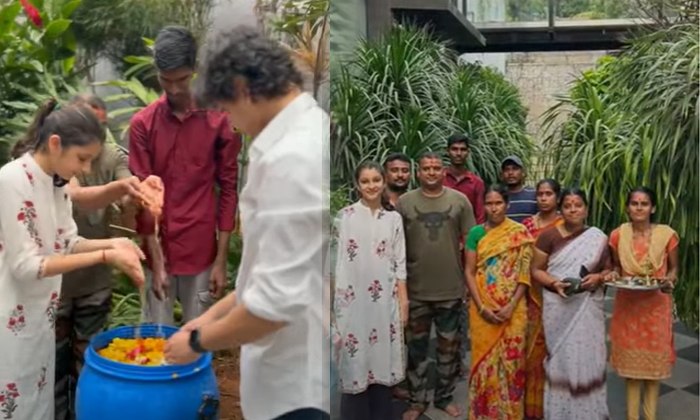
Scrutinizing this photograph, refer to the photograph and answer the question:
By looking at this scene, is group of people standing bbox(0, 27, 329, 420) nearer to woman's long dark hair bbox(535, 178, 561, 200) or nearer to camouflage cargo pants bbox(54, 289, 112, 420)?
camouflage cargo pants bbox(54, 289, 112, 420)

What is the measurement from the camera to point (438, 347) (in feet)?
6.08

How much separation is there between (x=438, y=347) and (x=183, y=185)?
2.55 ft

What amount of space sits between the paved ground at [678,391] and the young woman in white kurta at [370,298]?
9 centimetres

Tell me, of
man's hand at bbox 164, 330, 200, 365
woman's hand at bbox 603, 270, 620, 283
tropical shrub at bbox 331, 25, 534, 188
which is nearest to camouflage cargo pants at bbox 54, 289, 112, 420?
man's hand at bbox 164, 330, 200, 365

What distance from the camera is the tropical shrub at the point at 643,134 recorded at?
1.57m

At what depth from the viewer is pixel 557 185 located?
5.64 ft

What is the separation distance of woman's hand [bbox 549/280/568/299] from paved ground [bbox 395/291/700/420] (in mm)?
255

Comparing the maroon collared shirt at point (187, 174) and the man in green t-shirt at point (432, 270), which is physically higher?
the maroon collared shirt at point (187, 174)

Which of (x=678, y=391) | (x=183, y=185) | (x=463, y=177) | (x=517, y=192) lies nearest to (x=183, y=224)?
(x=183, y=185)

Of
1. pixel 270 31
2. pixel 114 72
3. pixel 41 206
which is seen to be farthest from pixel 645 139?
pixel 41 206

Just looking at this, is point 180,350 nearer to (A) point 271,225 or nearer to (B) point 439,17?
(A) point 271,225

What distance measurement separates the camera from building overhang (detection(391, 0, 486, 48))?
1623mm

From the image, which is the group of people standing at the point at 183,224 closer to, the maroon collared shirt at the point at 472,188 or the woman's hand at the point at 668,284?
the maroon collared shirt at the point at 472,188

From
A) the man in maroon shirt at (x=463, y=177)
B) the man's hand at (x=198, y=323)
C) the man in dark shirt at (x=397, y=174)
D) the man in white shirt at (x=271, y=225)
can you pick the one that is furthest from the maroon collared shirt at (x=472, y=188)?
the man's hand at (x=198, y=323)
